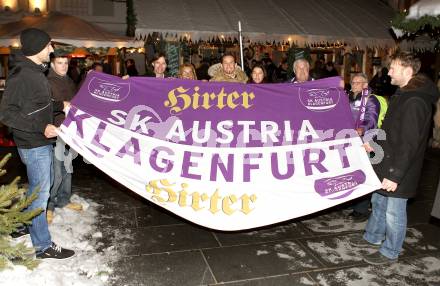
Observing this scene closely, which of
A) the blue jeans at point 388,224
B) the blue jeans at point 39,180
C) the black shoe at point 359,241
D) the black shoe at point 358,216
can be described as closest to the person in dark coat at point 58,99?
the blue jeans at point 39,180

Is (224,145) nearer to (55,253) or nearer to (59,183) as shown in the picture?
(55,253)

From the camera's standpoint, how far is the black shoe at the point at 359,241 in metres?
4.33

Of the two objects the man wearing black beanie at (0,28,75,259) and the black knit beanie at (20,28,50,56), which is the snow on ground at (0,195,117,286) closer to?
the man wearing black beanie at (0,28,75,259)

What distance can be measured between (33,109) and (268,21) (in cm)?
863

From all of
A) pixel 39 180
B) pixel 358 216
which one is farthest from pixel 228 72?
pixel 39 180

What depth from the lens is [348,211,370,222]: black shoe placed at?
5.10 metres

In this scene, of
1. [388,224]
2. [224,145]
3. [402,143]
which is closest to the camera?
[402,143]

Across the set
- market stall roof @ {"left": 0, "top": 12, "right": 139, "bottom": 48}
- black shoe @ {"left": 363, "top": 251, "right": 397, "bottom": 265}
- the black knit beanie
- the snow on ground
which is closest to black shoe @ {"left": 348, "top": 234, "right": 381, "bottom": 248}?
black shoe @ {"left": 363, "top": 251, "right": 397, "bottom": 265}

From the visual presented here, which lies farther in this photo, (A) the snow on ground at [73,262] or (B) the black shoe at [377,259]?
(B) the black shoe at [377,259]

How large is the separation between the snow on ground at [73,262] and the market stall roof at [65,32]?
6388 mm

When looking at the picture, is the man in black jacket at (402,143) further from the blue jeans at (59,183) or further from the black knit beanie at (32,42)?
the blue jeans at (59,183)

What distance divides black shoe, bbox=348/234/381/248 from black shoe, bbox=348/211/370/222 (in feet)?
1.67

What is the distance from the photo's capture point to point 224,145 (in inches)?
161

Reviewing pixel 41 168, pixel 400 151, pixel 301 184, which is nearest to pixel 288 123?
pixel 301 184
